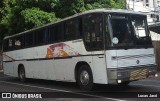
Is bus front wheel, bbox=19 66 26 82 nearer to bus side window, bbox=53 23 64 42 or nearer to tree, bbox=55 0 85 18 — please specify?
bus side window, bbox=53 23 64 42

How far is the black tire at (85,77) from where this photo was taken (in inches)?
511

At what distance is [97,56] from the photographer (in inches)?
489

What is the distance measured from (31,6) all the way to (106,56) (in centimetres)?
1417

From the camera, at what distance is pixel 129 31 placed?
12375mm

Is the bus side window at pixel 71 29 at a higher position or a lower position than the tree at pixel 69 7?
lower

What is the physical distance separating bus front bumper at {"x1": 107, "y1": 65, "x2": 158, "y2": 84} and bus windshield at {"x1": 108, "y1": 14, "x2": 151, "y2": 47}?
89 cm

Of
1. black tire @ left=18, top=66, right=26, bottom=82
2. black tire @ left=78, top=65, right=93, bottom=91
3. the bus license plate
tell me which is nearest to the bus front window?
the bus license plate

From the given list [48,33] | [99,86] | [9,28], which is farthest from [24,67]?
[9,28]

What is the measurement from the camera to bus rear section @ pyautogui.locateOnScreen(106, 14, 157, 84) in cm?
1183

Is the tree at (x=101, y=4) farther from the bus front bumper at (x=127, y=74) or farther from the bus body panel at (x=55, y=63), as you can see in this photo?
the bus front bumper at (x=127, y=74)

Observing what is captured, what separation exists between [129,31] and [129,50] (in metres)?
0.73

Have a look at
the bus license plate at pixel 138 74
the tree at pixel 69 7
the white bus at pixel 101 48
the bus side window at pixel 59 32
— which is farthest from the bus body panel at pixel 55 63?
the tree at pixel 69 7

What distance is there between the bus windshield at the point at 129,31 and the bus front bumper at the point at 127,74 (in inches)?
35.0

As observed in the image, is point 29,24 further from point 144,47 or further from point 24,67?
point 144,47
